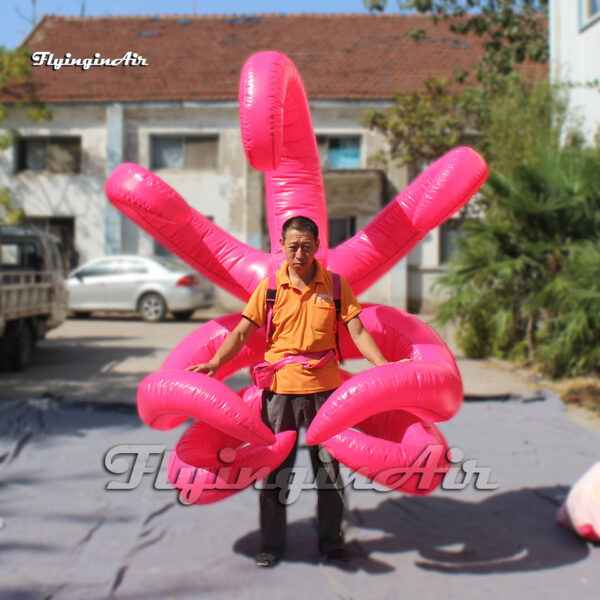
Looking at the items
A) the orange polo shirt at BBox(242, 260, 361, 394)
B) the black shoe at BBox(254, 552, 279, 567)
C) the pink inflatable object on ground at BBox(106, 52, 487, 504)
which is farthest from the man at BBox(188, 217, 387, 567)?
the black shoe at BBox(254, 552, 279, 567)

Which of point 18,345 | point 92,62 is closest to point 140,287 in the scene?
point 18,345

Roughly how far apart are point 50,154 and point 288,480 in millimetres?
16954

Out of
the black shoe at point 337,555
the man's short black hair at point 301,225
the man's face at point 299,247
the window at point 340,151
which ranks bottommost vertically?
the black shoe at point 337,555

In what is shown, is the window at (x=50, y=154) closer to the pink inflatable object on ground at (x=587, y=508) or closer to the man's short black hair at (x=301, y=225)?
the man's short black hair at (x=301, y=225)

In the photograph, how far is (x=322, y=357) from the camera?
3.41 m

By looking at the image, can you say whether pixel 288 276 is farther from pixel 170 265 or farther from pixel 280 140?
pixel 170 265

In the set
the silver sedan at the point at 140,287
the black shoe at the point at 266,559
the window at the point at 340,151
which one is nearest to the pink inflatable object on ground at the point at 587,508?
the black shoe at the point at 266,559

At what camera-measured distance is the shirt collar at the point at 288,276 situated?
3.40 metres

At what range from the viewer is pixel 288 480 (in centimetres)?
363

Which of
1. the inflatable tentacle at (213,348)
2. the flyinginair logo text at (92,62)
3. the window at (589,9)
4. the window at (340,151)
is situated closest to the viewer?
the inflatable tentacle at (213,348)

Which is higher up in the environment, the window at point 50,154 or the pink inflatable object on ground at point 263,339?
the window at point 50,154

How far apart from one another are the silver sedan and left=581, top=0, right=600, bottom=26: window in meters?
9.08

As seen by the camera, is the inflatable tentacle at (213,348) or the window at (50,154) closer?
the inflatable tentacle at (213,348)

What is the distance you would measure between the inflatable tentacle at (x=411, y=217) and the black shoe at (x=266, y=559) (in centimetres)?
146
